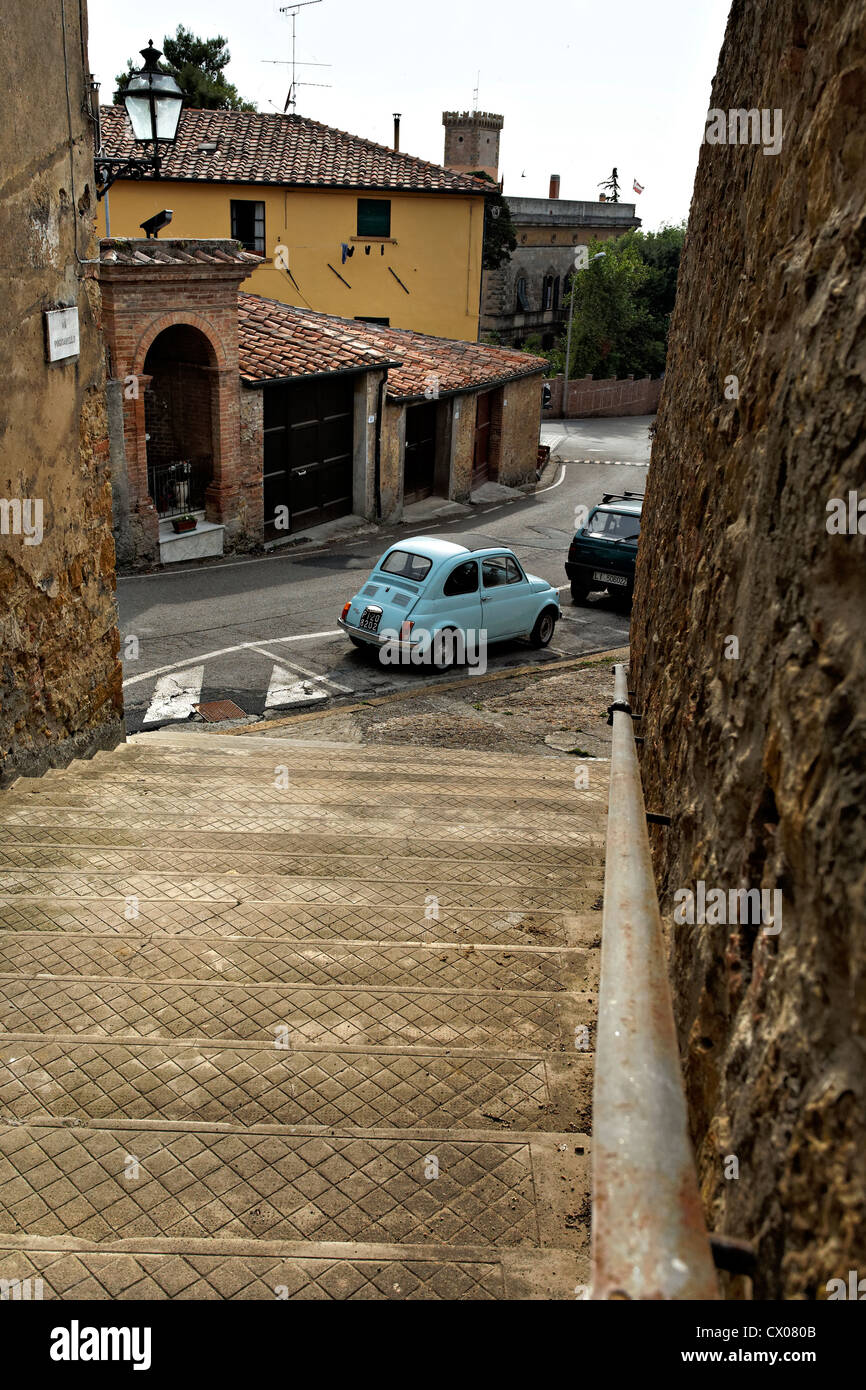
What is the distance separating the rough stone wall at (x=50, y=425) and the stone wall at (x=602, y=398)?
1530 inches

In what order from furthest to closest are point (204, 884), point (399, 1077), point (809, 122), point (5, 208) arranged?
point (5, 208) → point (204, 884) → point (399, 1077) → point (809, 122)

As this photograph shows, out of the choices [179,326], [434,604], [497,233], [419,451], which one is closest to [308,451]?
[179,326]

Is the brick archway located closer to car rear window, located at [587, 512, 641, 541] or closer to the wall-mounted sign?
car rear window, located at [587, 512, 641, 541]

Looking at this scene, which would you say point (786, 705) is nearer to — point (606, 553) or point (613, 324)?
point (606, 553)

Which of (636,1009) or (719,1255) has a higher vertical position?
(636,1009)

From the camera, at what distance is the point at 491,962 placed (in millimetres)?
4578

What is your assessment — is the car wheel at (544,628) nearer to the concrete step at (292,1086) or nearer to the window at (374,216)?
the concrete step at (292,1086)

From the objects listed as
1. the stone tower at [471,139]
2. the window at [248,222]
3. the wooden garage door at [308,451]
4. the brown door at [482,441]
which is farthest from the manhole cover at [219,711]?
the stone tower at [471,139]

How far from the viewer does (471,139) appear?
192ft

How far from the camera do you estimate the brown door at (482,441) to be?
92.0ft

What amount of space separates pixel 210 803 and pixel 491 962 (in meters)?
2.78
